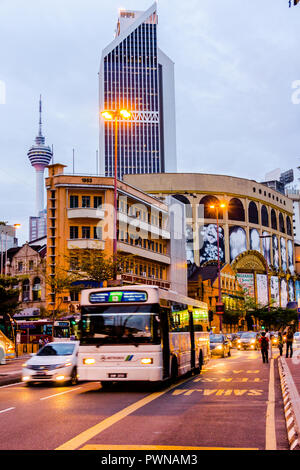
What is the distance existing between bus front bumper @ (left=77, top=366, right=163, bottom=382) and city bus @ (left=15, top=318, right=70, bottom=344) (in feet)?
109

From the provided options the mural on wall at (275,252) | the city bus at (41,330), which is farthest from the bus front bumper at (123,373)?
the mural on wall at (275,252)

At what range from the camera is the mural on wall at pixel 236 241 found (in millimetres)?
114875

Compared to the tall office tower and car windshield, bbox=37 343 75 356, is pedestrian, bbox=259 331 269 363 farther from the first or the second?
the tall office tower

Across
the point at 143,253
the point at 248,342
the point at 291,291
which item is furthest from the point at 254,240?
the point at 248,342

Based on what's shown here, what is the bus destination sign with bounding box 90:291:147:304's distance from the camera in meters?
17.2

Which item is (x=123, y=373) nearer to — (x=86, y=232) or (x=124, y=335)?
(x=124, y=335)

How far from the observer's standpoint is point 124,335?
1697 centimetres

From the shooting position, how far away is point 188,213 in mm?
113062

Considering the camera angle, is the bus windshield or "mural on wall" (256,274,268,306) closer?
the bus windshield

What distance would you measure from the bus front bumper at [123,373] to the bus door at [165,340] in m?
0.78

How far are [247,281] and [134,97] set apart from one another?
94126 millimetres

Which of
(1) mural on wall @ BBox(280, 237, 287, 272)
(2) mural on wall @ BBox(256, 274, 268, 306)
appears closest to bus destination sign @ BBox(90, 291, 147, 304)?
(2) mural on wall @ BBox(256, 274, 268, 306)

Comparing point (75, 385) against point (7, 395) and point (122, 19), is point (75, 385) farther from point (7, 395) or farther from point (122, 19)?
point (122, 19)
